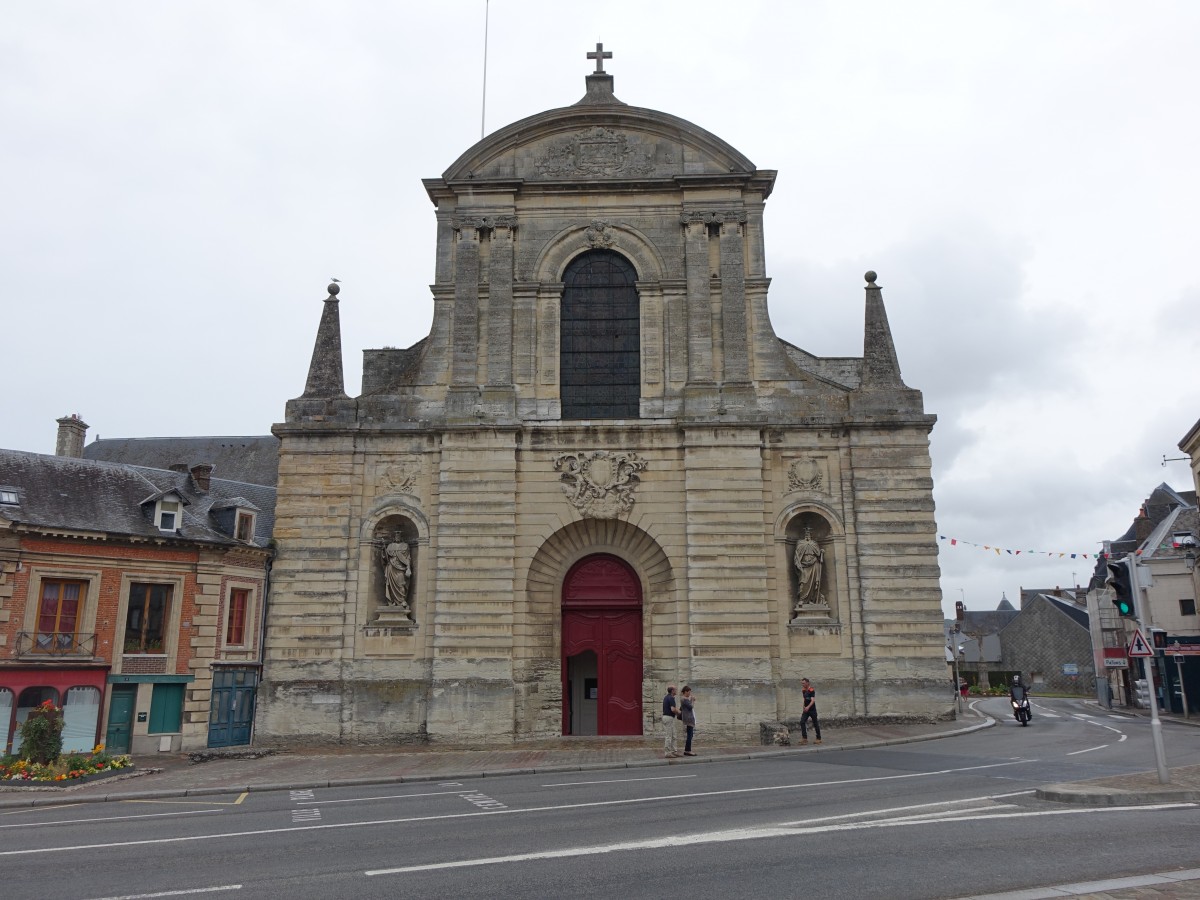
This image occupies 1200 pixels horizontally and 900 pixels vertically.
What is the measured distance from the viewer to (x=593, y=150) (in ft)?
73.1

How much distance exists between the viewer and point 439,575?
1969 centimetres

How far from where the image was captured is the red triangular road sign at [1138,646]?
487 inches

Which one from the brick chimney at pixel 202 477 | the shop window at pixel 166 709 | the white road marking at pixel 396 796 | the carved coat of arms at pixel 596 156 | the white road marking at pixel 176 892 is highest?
the carved coat of arms at pixel 596 156

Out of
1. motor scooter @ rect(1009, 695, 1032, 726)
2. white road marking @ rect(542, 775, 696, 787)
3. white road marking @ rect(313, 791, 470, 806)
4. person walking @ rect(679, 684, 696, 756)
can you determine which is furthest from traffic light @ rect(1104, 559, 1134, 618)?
motor scooter @ rect(1009, 695, 1032, 726)

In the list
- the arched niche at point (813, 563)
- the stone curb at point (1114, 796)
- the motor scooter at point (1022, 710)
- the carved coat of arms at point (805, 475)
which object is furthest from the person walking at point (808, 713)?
the motor scooter at point (1022, 710)

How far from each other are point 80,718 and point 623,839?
15116mm

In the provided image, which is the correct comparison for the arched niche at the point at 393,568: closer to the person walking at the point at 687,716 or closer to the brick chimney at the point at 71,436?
the person walking at the point at 687,716

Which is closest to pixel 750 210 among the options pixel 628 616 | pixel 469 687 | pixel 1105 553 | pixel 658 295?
pixel 658 295

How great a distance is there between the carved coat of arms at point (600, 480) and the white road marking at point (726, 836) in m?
11.6

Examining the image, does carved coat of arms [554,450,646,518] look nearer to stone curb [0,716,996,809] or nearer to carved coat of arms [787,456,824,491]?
carved coat of arms [787,456,824,491]

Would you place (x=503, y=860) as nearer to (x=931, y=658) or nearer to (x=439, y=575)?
(x=439, y=575)

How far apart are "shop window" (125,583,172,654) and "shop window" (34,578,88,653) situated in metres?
1.02

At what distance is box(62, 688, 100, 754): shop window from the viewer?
18.5 m

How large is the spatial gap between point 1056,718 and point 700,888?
25.4 m
